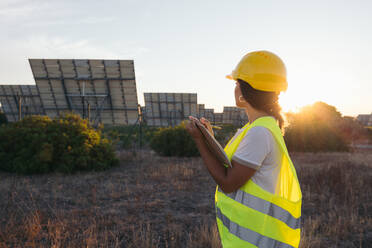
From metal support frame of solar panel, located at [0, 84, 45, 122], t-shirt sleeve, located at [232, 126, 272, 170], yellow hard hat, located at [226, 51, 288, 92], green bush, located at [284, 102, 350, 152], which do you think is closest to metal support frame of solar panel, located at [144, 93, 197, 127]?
green bush, located at [284, 102, 350, 152]

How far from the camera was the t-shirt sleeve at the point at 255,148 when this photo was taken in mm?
1357

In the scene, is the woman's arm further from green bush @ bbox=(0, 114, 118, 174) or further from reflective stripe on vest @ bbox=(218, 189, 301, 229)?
green bush @ bbox=(0, 114, 118, 174)

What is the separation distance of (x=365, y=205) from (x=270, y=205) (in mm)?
5584

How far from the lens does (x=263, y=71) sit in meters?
1.59

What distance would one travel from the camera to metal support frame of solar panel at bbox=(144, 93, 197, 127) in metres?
20.3

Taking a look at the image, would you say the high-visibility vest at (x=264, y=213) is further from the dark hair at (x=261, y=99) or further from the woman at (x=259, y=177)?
the dark hair at (x=261, y=99)

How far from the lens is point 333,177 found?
7.58 meters

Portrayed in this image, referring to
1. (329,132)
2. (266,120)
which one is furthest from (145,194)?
(329,132)

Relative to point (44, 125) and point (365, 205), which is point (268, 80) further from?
point (44, 125)

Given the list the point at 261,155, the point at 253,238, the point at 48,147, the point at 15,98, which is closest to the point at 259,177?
the point at 261,155

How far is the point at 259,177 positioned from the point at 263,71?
647 millimetres

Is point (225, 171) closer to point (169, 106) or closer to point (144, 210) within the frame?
point (144, 210)

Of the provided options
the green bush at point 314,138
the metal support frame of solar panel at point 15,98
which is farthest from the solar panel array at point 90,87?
the green bush at point 314,138

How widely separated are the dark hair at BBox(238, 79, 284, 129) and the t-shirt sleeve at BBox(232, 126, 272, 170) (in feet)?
0.84
